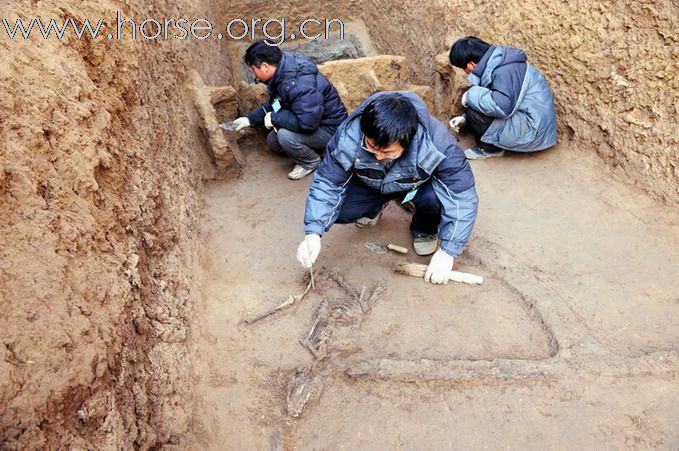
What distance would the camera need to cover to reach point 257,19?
7.42m

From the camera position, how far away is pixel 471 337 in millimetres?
2811

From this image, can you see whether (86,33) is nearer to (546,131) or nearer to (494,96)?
(494,96)

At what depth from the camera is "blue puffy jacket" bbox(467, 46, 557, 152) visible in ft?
13.9

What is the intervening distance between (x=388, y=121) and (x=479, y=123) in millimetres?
2348

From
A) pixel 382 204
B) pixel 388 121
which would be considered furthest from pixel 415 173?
pixel 382 204

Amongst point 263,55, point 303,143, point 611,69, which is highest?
point 263,55

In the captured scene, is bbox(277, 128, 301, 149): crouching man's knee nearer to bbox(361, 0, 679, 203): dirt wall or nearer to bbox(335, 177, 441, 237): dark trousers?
bbox(335, 177, 441, 237): dark trousers

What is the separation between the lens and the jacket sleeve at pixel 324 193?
2.96 metres

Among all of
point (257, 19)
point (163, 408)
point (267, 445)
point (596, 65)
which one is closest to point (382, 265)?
point (267, 445)

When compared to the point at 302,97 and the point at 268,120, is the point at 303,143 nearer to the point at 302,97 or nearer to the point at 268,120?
the point at 268,120

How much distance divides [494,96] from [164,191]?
2.73 metres

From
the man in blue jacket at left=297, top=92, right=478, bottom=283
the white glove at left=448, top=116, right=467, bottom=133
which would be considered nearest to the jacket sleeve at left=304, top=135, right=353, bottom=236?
the man in blue jacket at left=297, top=92, right=478, bottom=283

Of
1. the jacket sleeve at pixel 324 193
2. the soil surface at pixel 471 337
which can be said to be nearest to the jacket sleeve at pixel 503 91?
the soil surface at pixel 471 337

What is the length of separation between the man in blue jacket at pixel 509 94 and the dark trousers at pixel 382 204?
1446 millimetres
